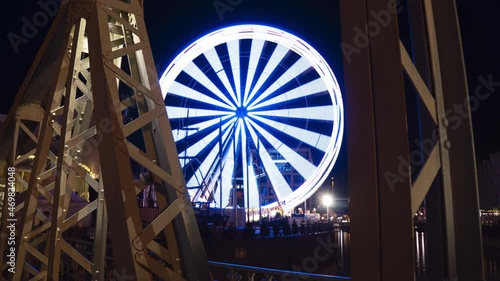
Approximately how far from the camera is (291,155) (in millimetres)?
23453

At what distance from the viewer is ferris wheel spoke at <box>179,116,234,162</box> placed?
76.9ft

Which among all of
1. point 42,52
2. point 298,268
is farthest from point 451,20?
point 298,268

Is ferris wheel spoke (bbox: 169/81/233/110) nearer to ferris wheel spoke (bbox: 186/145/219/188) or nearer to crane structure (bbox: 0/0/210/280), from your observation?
ferris wheel spoke (bbox: 186/145/219/188)

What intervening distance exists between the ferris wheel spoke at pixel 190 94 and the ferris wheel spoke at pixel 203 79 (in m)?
0.35

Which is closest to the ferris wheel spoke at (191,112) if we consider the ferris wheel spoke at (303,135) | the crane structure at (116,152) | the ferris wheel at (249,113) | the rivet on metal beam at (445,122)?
the ferris wheel at (249,113)

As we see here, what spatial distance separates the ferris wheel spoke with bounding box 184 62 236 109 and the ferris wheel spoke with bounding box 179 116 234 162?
158 centimetres

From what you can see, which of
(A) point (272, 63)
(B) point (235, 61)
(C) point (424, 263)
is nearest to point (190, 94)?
(B) point (235, 61)

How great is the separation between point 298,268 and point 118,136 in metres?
16.8

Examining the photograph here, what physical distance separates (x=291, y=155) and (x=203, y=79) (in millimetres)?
6994

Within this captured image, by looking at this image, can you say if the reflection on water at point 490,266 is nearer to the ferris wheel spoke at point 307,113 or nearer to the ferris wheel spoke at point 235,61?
the ferris wheel spoke at point 307,113

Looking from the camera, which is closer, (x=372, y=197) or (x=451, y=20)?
(x=372, y=197)

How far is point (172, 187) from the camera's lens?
2514mm

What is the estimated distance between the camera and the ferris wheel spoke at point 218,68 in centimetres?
2380

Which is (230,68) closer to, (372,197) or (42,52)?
(42,52)
